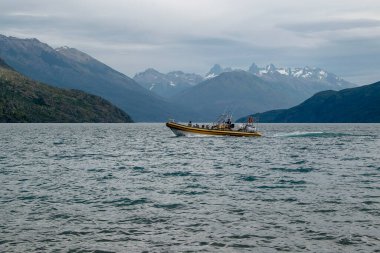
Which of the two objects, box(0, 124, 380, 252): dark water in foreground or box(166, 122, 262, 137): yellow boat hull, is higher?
box(166, 122, 262, 137): yellow boat hull

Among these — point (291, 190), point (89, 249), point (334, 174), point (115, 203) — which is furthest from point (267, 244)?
point (334, 174)

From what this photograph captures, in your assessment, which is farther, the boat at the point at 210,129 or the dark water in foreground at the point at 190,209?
the boat at the point at 210,129

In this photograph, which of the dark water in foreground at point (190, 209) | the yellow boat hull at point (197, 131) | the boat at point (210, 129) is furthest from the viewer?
the boat at point (210, 129)

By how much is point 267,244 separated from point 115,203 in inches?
481

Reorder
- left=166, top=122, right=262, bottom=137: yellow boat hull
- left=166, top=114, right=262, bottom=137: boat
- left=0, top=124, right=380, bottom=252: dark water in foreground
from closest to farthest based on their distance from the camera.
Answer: left=0, top=124, right=380, bottom=252: dark water in foreground → left=166, top=122, right=262, bottom=137: yellow boat hull → left=166, top=114, right=262, bottom=137: boat

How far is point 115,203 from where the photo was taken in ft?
96.4

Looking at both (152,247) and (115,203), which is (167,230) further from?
(115,203)

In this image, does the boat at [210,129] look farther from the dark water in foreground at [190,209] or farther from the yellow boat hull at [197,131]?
the dark water in foreground at [190,209]

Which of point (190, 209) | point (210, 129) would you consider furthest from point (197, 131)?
point (190, 209)

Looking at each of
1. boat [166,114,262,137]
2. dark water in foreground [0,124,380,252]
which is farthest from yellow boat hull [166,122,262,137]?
dark water in foreground [0,124,380,252]

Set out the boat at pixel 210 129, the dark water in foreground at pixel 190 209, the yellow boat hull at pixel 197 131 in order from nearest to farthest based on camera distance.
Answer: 1. the dark water in foreground at pixel 190 209
2. the yellow boat hull at pixel 197 131
3. the boat at pixel 210 129

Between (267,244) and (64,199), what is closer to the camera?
(267,244)

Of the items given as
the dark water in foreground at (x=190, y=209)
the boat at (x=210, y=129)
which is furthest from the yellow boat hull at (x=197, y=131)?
the dark water in foreground at (x=190, y=209)

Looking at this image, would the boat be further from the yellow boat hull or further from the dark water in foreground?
the dark water in foreground
